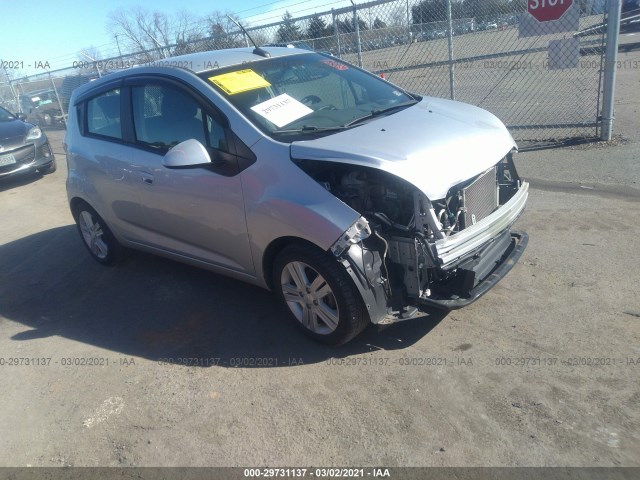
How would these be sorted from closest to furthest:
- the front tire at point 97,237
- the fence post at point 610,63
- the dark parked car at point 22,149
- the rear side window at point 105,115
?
the rear side window at point 105,115 → the front tire at point 97,237 → the fence post at point 610,63 → the dark parked car at point 22,149

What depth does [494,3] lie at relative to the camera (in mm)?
8180

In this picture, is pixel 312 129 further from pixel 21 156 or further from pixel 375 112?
pixel 21 156

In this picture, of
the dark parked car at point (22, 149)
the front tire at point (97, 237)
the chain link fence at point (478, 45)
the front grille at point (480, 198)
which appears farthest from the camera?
the dark parked car at point (22, 149)

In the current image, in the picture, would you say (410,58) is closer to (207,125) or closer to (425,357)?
(207,125)

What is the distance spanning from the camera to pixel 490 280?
3.44 m

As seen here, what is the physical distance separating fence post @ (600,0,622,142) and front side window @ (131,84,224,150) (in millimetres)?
5651

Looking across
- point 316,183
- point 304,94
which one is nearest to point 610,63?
point 304,94

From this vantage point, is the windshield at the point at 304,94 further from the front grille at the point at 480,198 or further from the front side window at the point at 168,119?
the front grille at the point at 480,198

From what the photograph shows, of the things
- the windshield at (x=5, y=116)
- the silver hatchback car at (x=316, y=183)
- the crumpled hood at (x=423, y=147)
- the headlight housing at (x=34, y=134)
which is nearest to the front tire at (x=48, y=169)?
the headlight housing at (x=34, y=134)

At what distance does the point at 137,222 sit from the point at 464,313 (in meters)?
2.88

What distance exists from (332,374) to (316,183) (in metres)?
1.20

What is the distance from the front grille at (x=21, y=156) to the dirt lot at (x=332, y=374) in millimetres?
5393

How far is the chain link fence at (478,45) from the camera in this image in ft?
24.8

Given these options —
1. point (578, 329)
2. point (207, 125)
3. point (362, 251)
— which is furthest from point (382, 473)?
point (207, 125)
